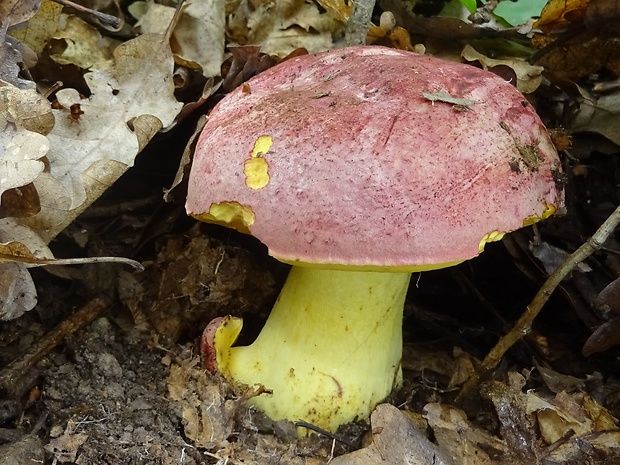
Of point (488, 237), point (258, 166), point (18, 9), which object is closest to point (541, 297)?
point (488, 237)

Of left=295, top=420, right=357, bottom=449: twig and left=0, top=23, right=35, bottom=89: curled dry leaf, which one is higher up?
left=0, top=23, right=35, bottom=89: curled dry leaf

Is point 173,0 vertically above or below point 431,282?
above

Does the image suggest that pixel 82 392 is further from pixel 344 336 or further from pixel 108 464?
pixel 344 336

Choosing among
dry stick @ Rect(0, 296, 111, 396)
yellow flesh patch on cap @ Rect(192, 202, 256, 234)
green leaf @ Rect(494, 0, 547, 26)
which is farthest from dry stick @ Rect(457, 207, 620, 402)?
dry stick @ Rect(0, 296, 111, 396)

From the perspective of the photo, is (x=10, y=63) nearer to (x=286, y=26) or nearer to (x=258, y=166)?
(x=258, y=166)

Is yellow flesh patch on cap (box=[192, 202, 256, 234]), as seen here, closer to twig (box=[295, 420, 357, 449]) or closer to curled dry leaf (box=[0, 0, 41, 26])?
twig (box=[295, 420, 357, 449])

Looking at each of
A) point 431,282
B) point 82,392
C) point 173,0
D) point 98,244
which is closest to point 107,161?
point 98,244
